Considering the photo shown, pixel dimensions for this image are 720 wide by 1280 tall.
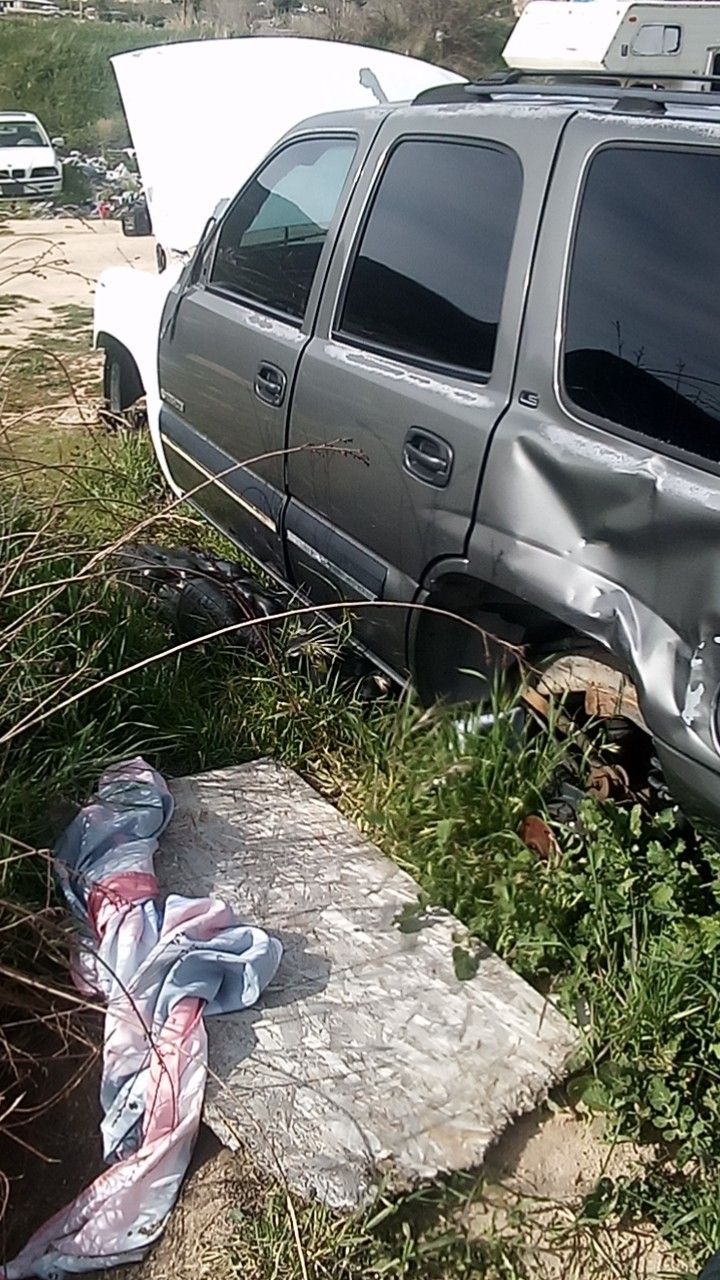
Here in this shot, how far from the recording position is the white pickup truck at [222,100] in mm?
6855

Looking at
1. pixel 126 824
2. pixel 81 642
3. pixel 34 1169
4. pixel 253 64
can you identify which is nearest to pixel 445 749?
pixel 126 824

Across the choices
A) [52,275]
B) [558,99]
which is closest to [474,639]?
[558,99]

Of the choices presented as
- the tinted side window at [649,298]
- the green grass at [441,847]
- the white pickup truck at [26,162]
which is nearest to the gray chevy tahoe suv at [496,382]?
the tinted side window at [649,298]

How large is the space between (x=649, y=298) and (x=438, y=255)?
835 millimetres

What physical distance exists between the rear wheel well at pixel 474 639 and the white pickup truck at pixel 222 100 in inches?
161

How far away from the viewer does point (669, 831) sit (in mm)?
2830

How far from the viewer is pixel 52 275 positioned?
12.4 m

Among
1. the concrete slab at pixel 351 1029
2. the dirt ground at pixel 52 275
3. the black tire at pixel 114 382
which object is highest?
the black tire at pixel 114 382

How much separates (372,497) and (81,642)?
1.06 m

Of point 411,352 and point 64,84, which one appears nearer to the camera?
point 411,352

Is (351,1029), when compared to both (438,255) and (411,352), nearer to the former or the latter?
(411,352)

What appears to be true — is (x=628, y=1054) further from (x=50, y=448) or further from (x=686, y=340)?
(x=50, y=448)

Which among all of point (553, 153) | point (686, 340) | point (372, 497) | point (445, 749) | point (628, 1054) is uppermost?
point (553, 153)

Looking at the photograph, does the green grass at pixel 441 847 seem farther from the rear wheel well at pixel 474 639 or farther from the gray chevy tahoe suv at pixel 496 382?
the gray chevy tahoe suv at pixel 496 382
